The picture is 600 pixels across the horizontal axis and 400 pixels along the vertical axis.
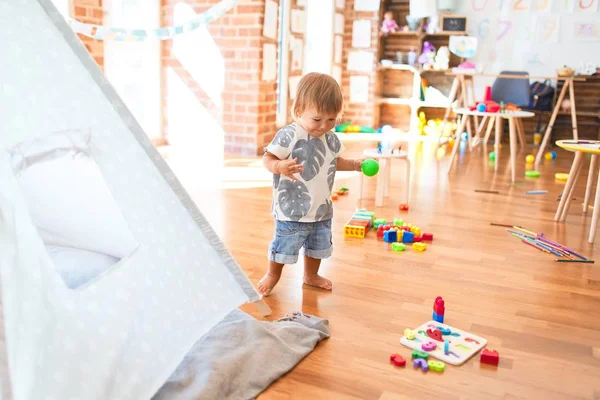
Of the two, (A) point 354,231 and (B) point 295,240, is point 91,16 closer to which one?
(A) point 354,231

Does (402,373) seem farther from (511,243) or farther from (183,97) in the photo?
(183,97)

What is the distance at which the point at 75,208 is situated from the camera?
1340 mm

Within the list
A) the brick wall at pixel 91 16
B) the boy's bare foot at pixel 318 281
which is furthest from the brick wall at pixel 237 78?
the boy's bare foot at pixel 318 281

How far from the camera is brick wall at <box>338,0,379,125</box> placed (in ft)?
20.2

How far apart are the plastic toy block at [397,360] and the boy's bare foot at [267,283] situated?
0.52 meters

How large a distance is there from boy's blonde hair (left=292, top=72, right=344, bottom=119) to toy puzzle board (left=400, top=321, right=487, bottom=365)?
2.19 feet

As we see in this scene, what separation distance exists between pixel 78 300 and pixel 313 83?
3.03 ft

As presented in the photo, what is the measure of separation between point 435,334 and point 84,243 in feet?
2.97

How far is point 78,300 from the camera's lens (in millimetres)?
1099

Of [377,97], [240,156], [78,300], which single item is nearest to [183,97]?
[240,156]

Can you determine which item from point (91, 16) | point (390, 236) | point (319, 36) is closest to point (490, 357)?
point (390, 236)

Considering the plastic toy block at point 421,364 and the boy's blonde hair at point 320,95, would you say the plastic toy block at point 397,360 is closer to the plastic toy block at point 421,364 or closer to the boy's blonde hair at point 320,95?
the plastic toy block at point 421,364

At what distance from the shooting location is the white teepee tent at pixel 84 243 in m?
1.02

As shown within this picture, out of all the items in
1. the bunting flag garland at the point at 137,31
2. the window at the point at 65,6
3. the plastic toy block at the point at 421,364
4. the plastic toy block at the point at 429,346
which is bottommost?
the plastic toy block at the point at 421,364
